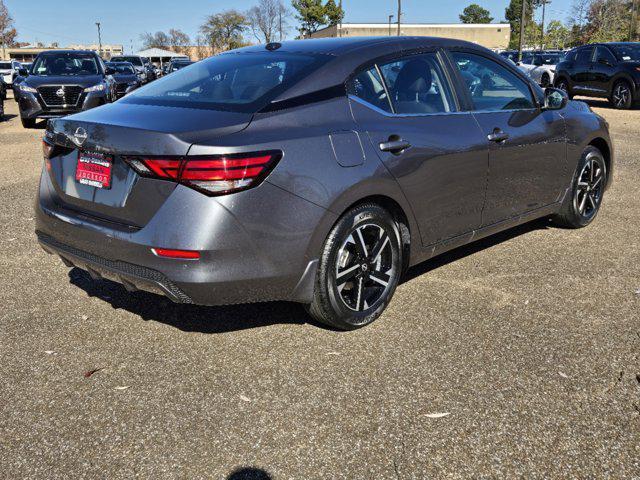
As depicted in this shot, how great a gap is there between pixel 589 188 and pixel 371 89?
2986mm

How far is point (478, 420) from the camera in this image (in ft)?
9.18

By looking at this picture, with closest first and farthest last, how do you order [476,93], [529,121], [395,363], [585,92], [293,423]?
[293,423], [395,363], [476,93], [529,121], [585,92]

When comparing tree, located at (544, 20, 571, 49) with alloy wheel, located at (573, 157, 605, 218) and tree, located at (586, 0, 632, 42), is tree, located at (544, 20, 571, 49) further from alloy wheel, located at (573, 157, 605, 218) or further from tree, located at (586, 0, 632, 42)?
alloy wheel, located at (573, 157, 605, 218)

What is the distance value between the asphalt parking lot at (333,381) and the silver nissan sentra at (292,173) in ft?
1.26

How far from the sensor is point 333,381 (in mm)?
3150

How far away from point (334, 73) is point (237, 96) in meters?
0.55

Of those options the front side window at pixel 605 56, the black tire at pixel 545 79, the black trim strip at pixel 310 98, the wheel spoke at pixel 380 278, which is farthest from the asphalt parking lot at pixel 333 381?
the black tire at pixel 545 79

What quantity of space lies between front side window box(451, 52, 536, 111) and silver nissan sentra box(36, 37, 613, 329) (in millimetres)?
19

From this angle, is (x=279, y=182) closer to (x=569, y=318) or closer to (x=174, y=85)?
(x=174, y=85)

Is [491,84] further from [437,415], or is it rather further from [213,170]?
[437,415]

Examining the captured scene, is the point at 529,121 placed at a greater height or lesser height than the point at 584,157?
greater

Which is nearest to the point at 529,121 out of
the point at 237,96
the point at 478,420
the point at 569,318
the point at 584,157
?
the point at 584,157

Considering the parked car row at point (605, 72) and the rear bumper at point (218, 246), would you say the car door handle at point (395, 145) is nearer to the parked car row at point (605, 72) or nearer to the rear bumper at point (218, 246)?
the rear bumper at point (218, 246)

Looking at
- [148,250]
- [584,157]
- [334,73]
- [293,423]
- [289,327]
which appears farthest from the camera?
[584,157]
